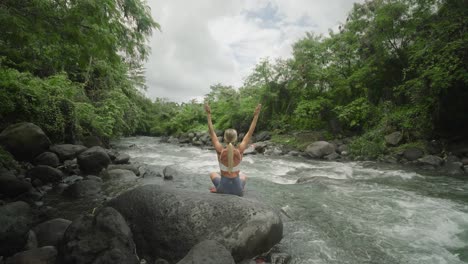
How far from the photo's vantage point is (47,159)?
8562 mm

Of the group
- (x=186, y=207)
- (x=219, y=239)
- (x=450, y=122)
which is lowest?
(x=219, y=239)

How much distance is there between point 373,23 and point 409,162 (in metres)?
9.48

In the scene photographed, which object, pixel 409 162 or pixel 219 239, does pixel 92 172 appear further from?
pixel 409 162

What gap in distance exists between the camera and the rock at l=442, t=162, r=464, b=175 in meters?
9.92

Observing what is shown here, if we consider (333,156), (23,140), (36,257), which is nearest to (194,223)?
(36,257)

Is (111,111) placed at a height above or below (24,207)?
above

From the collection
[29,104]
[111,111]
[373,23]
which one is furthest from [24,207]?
[373,23]

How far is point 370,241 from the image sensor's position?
14.7ft

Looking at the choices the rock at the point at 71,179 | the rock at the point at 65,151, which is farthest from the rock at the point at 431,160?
the rock at the point at 65,151

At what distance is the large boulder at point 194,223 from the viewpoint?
3.73 m

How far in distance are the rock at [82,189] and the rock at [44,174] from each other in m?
0.97

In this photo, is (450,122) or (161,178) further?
(450,122)

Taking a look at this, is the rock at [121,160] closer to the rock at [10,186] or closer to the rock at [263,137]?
the rock at [10,186]

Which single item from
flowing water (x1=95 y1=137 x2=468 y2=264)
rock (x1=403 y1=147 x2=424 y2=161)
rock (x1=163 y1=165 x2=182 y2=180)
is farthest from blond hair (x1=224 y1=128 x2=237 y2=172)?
rock (x1=403 y1=147 x2=424 y2=161)
